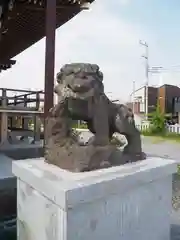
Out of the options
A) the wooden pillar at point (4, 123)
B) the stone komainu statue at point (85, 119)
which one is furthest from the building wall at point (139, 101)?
the stone komainu statue at point (85, 119)

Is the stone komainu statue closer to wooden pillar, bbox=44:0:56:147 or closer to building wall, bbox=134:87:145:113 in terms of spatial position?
wooden pillar, bbox=44:0:56:147

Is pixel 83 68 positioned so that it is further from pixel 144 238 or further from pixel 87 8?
pixel 87 8

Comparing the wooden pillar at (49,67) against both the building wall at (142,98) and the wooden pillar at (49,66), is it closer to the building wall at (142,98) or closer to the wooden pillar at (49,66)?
the wooden pillar at (49,66)

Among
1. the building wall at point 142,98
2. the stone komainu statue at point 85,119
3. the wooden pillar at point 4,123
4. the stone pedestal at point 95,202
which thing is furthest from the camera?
the building wall at point 142,98

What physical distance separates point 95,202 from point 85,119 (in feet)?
2.09

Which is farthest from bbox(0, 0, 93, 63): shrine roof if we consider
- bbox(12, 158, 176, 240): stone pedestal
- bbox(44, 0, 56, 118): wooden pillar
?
bbox(12, 158, 176, 240): stone pedestal

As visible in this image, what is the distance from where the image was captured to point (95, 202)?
1.56 metres

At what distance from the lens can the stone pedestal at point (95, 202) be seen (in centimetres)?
148

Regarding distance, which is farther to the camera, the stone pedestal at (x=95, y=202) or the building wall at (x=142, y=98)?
the building wall at (x=142, y=98)

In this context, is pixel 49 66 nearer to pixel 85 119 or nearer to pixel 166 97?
pixel 85 119

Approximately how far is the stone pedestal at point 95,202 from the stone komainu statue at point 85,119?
89mm

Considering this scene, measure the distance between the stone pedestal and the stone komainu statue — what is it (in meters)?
0.09

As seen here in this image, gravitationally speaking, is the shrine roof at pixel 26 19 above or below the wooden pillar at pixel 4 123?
above

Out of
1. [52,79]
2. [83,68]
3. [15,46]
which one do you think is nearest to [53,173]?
[83,68]
